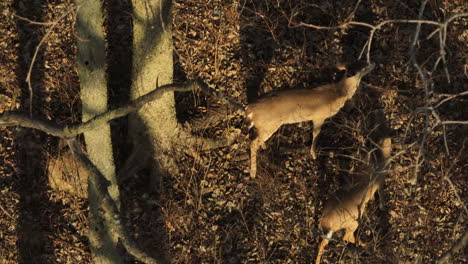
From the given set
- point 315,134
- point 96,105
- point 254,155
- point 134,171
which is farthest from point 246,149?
point 96,105

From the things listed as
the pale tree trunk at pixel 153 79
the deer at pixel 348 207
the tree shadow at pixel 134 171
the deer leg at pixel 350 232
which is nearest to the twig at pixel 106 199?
the pale tree trunk at pixel 153 79

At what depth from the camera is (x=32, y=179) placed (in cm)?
732

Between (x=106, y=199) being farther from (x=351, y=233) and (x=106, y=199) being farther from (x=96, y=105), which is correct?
(x=351, y=233)

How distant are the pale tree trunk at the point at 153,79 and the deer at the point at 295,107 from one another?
3.00 ft

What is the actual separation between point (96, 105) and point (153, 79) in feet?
3.76

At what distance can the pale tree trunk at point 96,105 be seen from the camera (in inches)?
215

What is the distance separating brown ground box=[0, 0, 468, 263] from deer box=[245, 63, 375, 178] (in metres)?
0.33

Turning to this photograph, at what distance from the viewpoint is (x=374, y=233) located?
741 cm

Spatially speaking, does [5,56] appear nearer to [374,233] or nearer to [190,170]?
[190,170]

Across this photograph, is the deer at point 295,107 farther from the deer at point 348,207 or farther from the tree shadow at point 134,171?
the tree shadow at point 134,171

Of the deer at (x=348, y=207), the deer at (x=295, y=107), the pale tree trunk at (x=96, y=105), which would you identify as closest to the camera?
the pale tree trunk at (x=96, y=105)

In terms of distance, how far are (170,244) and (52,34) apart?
306cm

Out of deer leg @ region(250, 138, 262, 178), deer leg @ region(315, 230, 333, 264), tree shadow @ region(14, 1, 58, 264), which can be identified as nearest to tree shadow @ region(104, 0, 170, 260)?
tree shadow @ region(14, 1, 58, 264)

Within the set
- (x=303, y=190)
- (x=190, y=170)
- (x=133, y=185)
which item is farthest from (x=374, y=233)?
(x=133, y=185)
